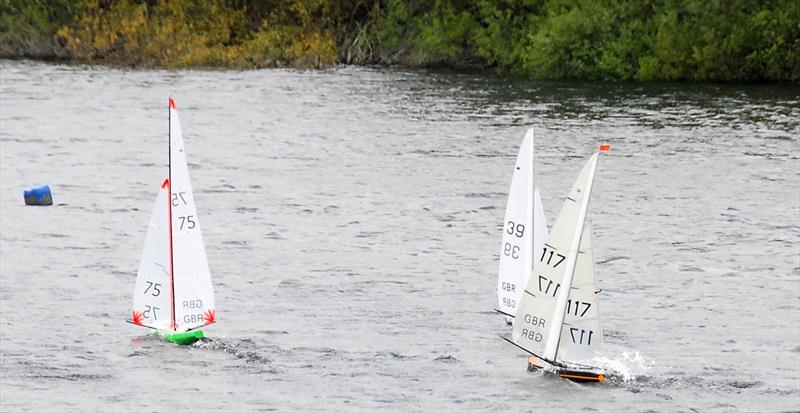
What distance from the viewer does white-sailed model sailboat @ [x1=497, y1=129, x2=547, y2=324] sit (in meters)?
25.7

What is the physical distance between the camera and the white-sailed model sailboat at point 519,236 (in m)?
25.7

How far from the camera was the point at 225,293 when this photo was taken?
3098 centimetres

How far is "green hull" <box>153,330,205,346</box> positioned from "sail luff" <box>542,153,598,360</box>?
6473 millimetres

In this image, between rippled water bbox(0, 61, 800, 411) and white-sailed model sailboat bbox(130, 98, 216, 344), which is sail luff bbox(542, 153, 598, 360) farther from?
white-sailed model sailboat bbox(130, 98, 216, 344)

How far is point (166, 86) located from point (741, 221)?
45.2 m

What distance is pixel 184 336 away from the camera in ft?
86.1

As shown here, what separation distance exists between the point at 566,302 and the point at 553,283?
0.37 m

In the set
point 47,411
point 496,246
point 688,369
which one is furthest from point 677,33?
point 47,411

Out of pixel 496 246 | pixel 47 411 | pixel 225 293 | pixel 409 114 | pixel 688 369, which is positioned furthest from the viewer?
pixel 409 114

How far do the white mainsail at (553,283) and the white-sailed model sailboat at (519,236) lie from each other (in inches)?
82.2

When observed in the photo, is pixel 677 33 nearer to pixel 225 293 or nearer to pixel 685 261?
pixel 685 261

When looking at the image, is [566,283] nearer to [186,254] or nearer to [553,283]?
[553,283]

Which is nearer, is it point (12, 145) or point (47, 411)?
point (47, 411)

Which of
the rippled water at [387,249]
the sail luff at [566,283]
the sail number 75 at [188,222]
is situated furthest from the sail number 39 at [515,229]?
the sail number 75 at [188,222]
